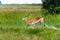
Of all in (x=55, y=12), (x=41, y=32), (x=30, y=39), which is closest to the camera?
(x=30, y=39)

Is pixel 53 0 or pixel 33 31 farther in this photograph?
pixel 53 0

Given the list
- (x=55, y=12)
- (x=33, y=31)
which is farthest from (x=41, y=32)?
(x=55, y=12)

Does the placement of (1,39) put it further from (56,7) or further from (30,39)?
(56,7)

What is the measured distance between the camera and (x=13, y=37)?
13.6 meters

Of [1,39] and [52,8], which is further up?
[1,39]

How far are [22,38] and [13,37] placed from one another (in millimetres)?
500

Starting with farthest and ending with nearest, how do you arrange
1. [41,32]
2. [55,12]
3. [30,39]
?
[55,12], [41,32], [30,39]

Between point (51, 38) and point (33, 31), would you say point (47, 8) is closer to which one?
point (33, 31)

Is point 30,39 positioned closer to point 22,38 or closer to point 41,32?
point 22,38

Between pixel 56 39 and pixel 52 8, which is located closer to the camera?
pixel 56 39

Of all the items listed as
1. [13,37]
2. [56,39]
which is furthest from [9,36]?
[56,39]

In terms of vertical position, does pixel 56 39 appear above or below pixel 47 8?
above

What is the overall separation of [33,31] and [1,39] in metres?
3.14

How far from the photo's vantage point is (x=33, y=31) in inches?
628
